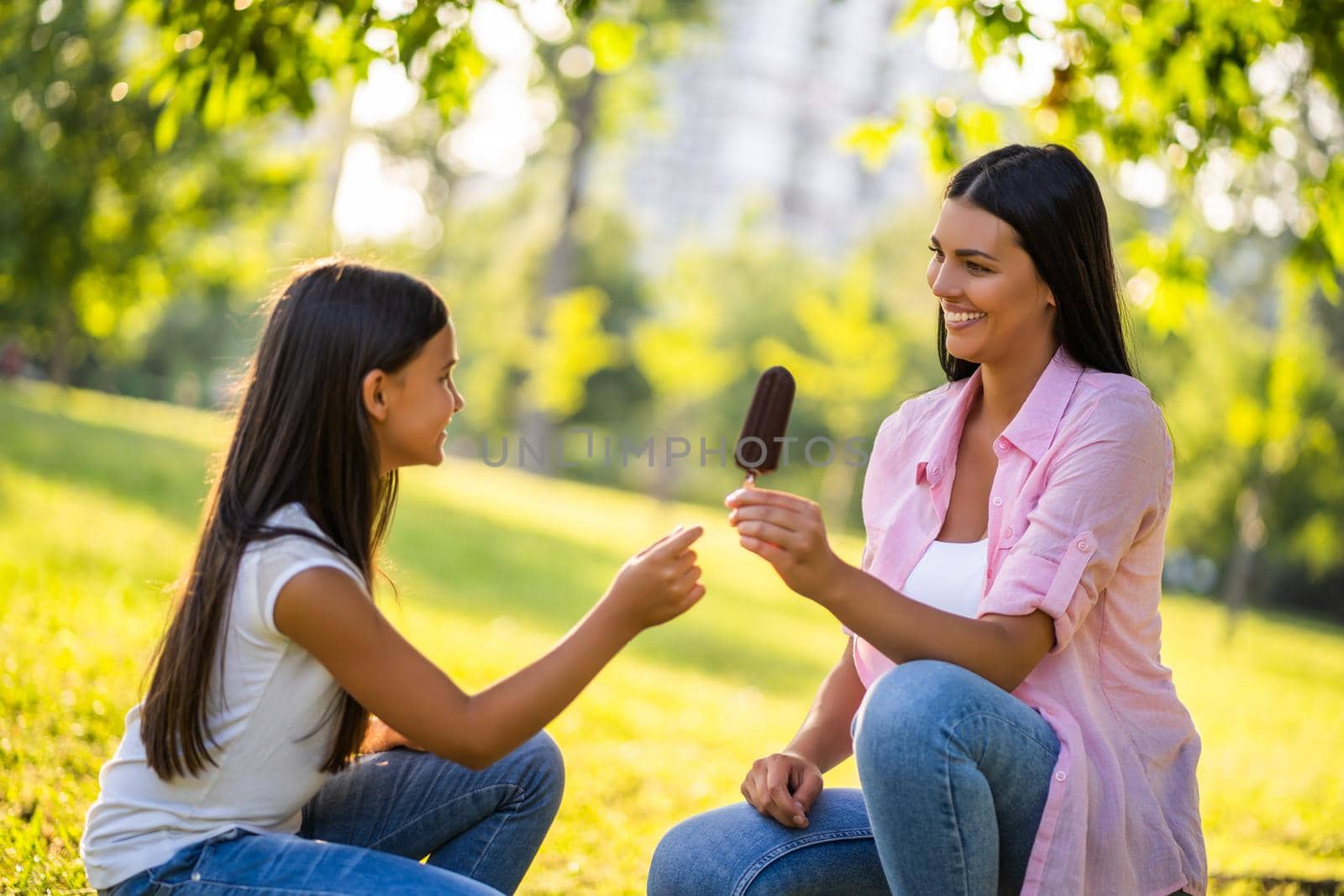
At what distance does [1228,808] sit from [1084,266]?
4.45 meters

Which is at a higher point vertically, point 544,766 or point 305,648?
point 305,648

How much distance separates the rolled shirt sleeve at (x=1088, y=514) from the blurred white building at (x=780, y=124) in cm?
8861

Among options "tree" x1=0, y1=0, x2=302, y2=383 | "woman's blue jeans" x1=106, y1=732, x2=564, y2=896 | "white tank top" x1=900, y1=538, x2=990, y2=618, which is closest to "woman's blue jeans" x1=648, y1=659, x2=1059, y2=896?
"white tank top" x1=900, y1=538, x2=990, y2=618

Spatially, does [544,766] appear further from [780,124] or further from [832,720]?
[780,124]

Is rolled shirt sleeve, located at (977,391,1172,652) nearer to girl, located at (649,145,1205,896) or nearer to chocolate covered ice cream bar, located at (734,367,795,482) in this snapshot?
girl, located at (649,145,1205,896)

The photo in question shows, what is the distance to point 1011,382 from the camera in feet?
8.41

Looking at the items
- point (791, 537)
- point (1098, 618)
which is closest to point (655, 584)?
point (791, 537)

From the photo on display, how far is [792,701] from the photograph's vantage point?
8.82 m

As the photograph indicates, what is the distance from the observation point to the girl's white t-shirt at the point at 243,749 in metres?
2.14

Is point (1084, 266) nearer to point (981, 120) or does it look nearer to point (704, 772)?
point (981, 120)

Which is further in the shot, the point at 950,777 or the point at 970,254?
the point at 970,254

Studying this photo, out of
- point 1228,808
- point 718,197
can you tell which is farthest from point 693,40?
point 718,197

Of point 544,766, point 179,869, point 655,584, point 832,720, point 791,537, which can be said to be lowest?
point 179,869

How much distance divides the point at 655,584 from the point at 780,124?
95472mm
